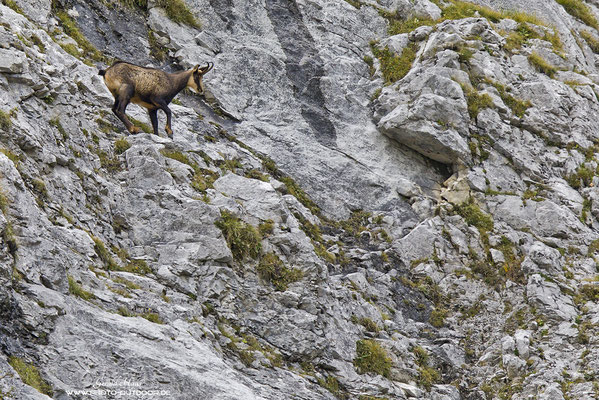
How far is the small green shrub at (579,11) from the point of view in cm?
2886

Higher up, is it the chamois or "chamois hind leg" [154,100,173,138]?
the chamois

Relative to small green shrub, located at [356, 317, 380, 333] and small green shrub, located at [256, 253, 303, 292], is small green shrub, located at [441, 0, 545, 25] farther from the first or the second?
small green shrub, located at [256, 253, 303, 292]

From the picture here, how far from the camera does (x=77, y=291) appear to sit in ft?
30.3

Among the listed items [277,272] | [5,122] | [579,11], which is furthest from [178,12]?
[579,11]

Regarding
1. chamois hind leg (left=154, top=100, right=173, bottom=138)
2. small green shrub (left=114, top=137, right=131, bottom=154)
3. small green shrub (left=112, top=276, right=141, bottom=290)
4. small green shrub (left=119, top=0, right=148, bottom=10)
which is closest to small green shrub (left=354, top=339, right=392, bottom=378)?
small green shrub (left=112, top=276, right=141, bottom=290)

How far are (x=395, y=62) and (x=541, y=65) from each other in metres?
4.99

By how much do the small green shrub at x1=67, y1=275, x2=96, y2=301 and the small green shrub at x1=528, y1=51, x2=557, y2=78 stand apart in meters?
17.6

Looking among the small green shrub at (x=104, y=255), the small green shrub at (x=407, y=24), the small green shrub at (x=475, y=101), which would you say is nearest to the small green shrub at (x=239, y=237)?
the small green shrub at (x=104, y=255)

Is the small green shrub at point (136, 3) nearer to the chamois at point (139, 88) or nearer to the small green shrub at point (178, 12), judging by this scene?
the small green shrub at point (178, 12)

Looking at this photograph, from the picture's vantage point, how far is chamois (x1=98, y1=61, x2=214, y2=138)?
14.8 metres

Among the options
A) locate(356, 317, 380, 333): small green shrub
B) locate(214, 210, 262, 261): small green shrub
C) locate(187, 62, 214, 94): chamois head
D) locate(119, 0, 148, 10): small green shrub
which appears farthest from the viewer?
locate(119, 0, 148, 10): small green shrub

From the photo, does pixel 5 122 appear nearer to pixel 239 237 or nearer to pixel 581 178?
pixel 239 237

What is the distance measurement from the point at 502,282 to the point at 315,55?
989cm

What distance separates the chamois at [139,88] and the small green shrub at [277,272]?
A: 4.48 m
